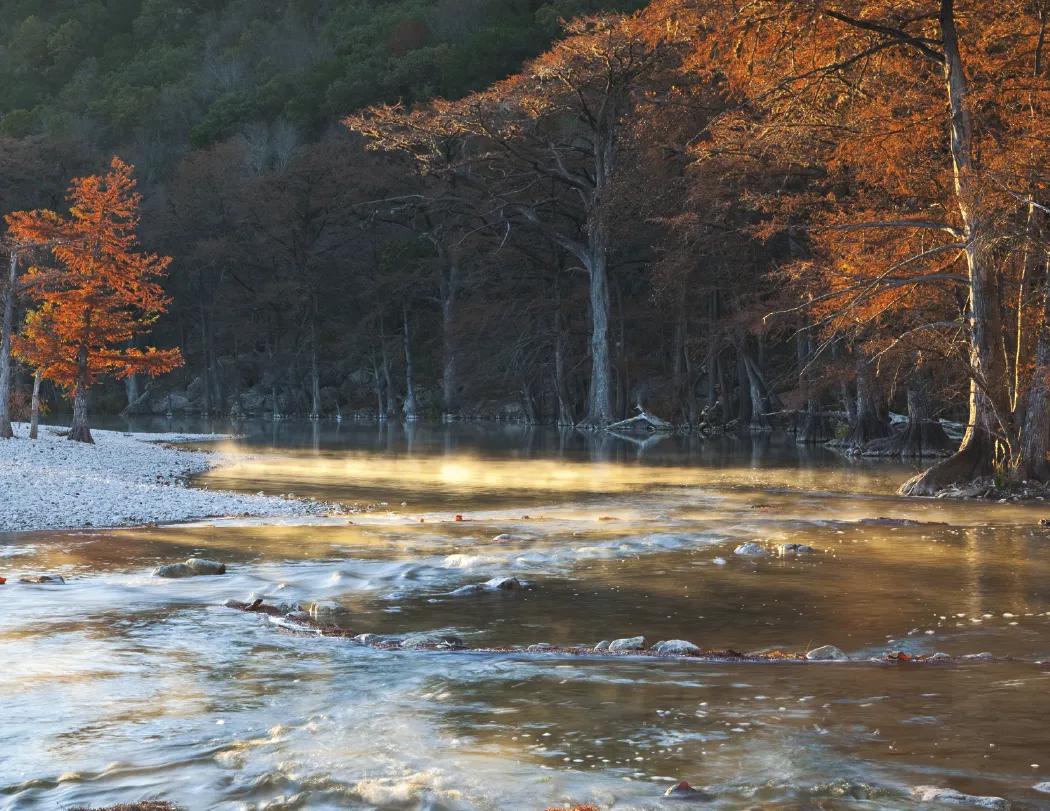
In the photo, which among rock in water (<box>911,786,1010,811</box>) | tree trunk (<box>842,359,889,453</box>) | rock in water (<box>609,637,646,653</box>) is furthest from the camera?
tree trunk (<box>842,359,889,453</box>)

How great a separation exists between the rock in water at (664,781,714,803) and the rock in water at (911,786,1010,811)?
910mm

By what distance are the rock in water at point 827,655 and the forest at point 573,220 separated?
12352mm

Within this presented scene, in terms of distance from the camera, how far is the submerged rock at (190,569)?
11867 millimetres

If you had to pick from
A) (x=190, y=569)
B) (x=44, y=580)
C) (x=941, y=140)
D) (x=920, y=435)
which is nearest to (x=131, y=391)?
(x=920, y=435)

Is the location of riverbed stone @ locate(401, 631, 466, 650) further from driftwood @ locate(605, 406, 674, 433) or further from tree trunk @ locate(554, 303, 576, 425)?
tree trunk @ locate(554, 303, 576, 425)

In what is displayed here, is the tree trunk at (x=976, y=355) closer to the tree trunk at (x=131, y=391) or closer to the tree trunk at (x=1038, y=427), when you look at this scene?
the tree trunk at (x=1038, y=427)

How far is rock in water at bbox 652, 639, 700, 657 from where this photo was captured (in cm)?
832

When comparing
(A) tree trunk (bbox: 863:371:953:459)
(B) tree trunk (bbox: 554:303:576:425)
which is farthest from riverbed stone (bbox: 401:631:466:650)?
(B) tree trunk (bbox: 554:303:576:425)

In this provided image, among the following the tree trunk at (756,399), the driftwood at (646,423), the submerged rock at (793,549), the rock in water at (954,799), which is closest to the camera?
the rock in water at (954,799)

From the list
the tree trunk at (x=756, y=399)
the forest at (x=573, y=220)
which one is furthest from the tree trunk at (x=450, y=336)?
the tree trunk at (x=756, y=399)

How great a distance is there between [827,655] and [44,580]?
23.7 feet

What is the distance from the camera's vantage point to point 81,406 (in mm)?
35438

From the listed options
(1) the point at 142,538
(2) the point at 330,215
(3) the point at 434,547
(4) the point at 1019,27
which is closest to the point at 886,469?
(4) the point at 1019,27

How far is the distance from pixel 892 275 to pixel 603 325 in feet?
91.3
